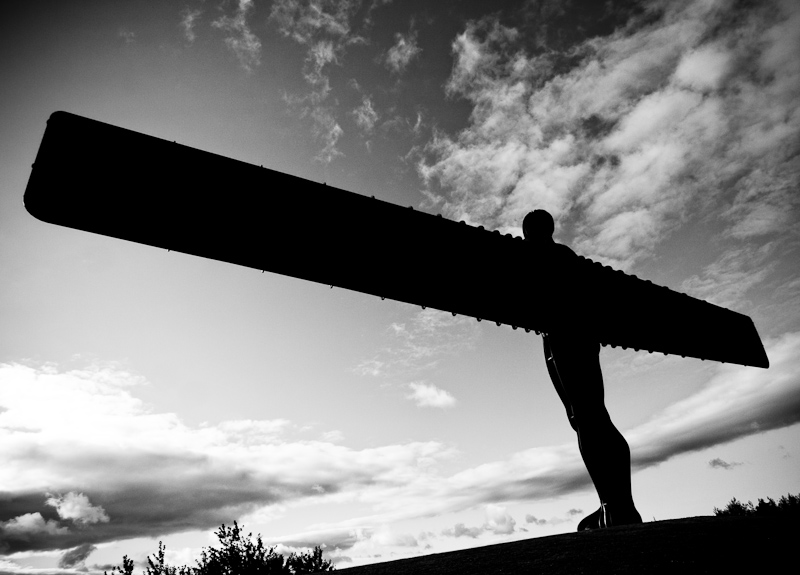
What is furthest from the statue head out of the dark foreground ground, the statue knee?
the dark foreground ground

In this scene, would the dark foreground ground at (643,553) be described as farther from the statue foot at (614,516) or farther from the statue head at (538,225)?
the statue head at (538,225)

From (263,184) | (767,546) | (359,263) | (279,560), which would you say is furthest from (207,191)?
(279,560)

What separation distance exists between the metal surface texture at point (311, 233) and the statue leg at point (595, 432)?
253 centimetres

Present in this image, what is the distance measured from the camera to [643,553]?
139 inches

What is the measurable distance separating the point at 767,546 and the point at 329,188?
13.2 ft

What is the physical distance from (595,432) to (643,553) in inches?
86.9

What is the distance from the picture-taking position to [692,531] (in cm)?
417

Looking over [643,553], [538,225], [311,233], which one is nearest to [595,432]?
[643,553]

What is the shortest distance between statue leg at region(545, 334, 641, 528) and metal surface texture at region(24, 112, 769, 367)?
253 cm

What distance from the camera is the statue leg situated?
546 centimetres

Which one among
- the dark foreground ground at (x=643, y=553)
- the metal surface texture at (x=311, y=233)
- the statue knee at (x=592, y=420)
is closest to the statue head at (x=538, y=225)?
the statue knee at (x=592, y=420)

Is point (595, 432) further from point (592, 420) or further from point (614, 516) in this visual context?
point (614, 516)

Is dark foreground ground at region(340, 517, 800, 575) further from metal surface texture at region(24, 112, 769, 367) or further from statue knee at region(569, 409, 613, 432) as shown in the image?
metal surface texture at region(24, 112, 769, 367)

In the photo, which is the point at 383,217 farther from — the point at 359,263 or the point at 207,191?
the point at 207,191
